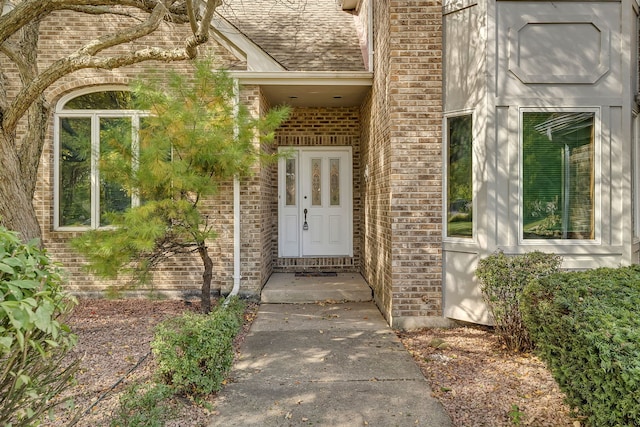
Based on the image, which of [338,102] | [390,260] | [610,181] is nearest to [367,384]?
[390,260]

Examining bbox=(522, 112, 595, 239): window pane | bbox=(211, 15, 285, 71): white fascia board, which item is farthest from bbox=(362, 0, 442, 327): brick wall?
bbox=(211, 15, 285, 71): white fascia board

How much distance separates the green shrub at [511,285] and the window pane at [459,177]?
700mm

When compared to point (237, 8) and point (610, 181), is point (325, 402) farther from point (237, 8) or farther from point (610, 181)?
point (237, 8)

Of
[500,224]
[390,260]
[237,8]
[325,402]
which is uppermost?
[237,8]

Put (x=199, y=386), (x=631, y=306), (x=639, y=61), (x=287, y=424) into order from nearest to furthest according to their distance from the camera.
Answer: (x=631, y=306) → (x=287, y=424) → (x=199, y=386) → (x=639, y=61)

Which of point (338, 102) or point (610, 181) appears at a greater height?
point (338, 102)

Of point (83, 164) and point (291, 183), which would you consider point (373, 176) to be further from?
point (83, 164)

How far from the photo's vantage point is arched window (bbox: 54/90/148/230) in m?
6.85

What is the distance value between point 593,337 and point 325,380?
91.5 inches

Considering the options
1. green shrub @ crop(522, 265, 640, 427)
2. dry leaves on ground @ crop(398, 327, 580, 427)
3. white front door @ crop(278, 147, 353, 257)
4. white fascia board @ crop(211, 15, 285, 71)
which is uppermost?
white fascia board @ crop(211, 15, 285, 71)

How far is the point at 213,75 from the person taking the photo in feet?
17.6

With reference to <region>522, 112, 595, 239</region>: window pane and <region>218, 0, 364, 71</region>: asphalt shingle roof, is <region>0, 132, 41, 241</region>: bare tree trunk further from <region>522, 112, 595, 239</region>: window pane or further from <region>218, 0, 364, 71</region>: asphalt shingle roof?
<region>522, 112, 595, 239</region>: window pane

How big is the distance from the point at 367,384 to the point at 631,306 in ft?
7.10

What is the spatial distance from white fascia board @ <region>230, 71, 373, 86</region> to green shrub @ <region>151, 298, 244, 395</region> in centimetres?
420
